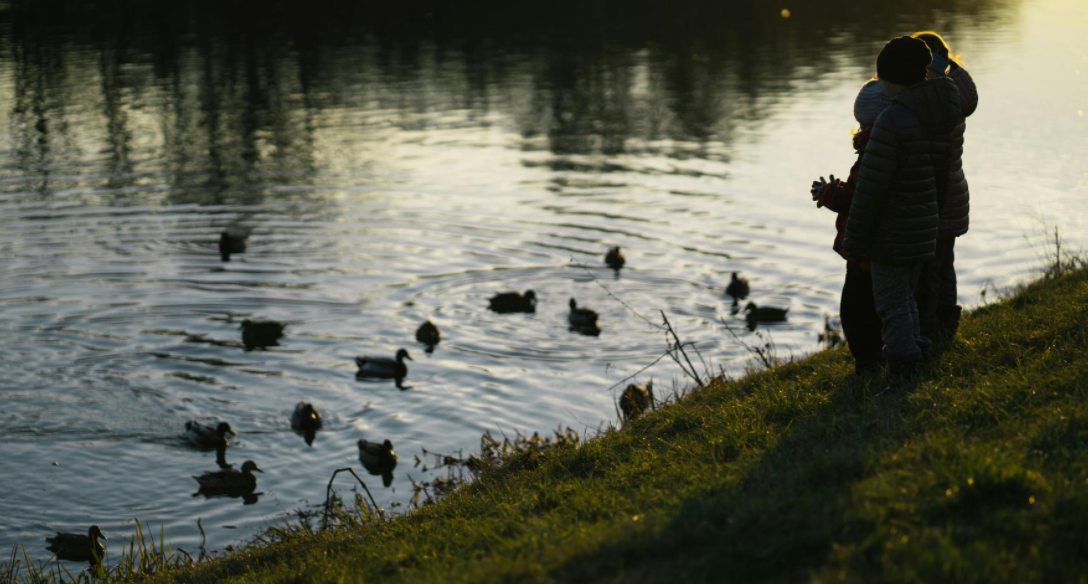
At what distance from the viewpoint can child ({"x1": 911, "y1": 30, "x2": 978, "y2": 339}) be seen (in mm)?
8395

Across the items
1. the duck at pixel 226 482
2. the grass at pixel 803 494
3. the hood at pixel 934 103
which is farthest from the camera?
the duck at pixel 226 482

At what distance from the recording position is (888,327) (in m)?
8.11

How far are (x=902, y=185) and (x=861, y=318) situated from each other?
1151 millimetres

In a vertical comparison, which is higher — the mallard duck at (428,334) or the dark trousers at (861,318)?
the dark trousers at (861,318)

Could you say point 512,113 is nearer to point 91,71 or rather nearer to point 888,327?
point 91,71

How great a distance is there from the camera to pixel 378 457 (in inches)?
479

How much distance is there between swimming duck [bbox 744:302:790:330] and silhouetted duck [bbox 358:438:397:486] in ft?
20.3

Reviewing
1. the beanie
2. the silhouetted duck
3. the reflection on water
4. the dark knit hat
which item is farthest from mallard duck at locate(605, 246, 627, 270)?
the dark knit hat

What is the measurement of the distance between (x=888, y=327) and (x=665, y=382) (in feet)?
20.9

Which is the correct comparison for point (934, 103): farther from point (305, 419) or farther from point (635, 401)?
point (305, 419)

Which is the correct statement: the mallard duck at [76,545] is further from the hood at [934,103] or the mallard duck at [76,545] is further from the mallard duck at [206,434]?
the hood at [934,103]

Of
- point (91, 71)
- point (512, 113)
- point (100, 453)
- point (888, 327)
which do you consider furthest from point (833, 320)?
point (91, 71)

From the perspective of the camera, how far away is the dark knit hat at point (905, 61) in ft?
25.0

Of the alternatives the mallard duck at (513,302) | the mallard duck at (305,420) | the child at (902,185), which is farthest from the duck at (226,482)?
the child at (902,185)
